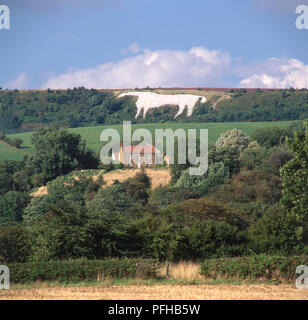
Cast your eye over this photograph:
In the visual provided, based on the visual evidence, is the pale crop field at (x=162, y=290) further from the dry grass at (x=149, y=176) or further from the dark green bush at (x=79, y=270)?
the dry grass at (x=149, y=176)

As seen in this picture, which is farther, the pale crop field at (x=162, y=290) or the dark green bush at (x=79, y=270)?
the dark green bush at (x=79, y=270)

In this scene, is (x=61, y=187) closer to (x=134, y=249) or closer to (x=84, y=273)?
(x=134, y=249)

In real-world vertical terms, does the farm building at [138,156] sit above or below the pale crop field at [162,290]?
above

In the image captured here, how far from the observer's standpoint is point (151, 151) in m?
85.4

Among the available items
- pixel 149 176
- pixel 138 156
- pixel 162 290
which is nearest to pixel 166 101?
pixel 138 156

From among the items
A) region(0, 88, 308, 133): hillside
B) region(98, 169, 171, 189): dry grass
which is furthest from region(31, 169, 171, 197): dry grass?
region(0, 88, 308, 133): hillside

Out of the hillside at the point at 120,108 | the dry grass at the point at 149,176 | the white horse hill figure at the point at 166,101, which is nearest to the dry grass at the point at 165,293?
the dry grass at the point at 149,176

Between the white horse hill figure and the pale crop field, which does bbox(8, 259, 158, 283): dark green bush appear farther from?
the white horse hill figure

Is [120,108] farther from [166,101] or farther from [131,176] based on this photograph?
[131,176]

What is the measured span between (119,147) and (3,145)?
3347 centimetres

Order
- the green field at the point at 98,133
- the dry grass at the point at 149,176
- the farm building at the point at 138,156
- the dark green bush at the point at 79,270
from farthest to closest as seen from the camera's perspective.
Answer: the green field at the point at 98,133 → the farm building at the point at 138,156 → the dry grass at the point at 149,176 → the dark green bush at the point at 79,270

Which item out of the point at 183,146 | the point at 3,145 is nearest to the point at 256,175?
the point at 183,146

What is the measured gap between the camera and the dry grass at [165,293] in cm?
1719

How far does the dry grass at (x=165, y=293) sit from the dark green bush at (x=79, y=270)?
66.8 inches
